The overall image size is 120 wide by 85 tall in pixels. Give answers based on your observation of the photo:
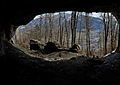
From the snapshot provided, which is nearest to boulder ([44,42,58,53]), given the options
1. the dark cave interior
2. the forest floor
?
the dark cave interior

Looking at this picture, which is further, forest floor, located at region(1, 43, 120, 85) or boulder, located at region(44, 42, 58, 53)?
boulder, located at region(44, 42, 58, 53)

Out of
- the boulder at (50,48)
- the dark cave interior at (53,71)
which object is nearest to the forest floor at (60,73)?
the dark cave interior at (53,71)

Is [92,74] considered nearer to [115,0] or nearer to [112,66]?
[112,66]

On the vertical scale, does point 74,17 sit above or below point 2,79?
above

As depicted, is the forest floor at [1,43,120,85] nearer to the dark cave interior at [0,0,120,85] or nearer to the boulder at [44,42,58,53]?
the dark cave interior at [0,0,120,85]

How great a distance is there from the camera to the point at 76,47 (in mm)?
21938

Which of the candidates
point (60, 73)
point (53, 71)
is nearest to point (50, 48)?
Result: point (53, 71)

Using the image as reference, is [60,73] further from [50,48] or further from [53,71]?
[50,48]

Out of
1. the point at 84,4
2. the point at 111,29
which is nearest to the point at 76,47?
the point at 84,4

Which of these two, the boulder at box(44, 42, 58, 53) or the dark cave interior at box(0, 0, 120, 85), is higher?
the boulder at box(44, 42, 58, 53)

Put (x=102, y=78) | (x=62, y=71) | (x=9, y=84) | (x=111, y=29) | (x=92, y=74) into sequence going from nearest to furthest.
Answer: (x=9, y=84), (x=102, y=78), (x=92, y=74), (x=62, y=71), (x=111, y=29)

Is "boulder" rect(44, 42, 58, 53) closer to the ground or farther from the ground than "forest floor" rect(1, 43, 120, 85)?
farther from the ground

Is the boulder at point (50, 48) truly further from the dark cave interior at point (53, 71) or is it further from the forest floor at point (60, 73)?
the forest floor at point (60, 73)

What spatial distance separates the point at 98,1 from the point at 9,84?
5.21m
